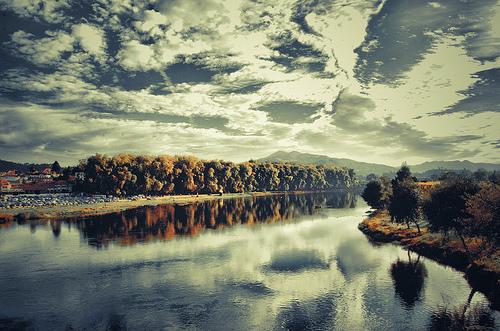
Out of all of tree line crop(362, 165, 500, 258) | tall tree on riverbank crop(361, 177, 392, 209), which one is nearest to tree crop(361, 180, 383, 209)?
tall tree on riverbank crop(361, 177, 392, 209)

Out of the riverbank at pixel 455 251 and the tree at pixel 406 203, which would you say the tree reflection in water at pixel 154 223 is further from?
the tree at pixel 406 203

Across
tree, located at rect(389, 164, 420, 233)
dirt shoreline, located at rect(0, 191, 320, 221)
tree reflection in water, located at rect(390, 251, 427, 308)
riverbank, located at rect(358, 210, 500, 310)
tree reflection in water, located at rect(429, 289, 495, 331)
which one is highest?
tree, located at rect(389, 164, 420, 233)

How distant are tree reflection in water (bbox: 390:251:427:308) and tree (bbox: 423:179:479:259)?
25.8 feet

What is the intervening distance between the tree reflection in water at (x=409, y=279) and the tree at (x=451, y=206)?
25.8 ft

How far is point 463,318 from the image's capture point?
4269 centimetres

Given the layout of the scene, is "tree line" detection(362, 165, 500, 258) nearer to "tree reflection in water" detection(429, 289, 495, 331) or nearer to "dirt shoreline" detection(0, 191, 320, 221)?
"tree reflection in water" detection(429, 289, 495, 331)

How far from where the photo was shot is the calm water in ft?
142

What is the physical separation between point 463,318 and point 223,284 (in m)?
31.0

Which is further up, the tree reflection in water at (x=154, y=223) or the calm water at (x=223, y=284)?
the tree reflection in water at (x=154, y=223)

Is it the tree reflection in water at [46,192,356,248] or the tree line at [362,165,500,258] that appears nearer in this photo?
the tree line at [362,165,500,258]

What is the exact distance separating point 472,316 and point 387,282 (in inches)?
575

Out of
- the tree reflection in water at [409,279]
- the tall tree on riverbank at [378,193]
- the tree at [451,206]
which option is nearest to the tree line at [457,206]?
the tree at [451,206]

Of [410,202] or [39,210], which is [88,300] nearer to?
[410,202]

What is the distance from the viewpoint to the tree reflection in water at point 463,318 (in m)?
40.6
